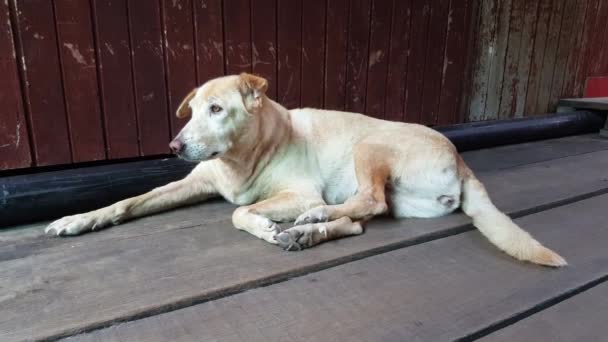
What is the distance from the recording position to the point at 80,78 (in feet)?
7.11

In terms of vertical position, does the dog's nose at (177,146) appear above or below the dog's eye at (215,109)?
below

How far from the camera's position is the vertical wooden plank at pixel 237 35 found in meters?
2.49

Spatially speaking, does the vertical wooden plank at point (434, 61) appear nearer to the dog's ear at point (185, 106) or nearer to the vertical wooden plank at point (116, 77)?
the dog's ear at point (185, 106)

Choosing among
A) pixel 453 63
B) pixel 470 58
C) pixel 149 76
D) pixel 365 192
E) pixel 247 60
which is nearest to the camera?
pixel 365 192

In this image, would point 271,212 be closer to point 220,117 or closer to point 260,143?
point 260,143

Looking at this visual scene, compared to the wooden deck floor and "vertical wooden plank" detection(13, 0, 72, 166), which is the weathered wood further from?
"vertical wooden plank" detection(13, 0, 72, 166)

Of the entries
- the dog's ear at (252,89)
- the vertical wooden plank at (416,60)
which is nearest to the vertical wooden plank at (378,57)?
the vertical wooden plank at (416,60)

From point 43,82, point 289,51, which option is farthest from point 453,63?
point 43,82

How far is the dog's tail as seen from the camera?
1554 millimetres

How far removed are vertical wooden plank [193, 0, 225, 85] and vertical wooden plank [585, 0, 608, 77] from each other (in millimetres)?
4271

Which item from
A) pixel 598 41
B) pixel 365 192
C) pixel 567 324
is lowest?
pixel 567 324

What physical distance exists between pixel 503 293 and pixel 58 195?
77.8 inches

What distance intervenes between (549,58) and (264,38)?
321cm

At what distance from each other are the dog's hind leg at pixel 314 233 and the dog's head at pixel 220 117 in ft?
1.68
